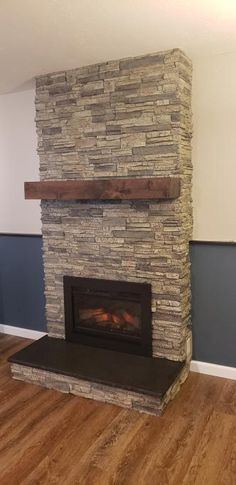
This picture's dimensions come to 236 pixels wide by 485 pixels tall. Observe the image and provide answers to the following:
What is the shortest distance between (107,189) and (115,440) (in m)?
1.62

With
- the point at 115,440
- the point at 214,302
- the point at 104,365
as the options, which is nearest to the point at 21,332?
the point at 104,365

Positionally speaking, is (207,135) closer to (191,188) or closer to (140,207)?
(191,188)

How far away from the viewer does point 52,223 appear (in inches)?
126

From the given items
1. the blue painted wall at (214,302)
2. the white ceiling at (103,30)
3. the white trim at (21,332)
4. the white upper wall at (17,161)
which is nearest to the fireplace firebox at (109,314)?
the blue painted wall at (214,302)

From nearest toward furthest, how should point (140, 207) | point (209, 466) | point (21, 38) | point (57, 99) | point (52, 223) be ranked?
point (209, 466), point (21, 38), point (140, 207), point (57, 99), point (52, 223)

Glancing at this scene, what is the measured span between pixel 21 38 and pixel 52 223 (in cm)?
139

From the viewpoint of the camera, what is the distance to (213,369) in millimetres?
2969

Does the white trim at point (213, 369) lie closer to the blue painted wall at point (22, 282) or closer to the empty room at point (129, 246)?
the empty room at point (129, 246)

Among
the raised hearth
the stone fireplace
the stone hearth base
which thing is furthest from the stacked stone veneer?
the stone hearth base

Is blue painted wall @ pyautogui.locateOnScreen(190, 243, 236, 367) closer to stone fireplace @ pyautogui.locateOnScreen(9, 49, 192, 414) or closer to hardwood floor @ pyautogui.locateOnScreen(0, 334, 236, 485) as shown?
stone fireplace @ pyautogui.locateOnScreen(9, 49, 192, 414)

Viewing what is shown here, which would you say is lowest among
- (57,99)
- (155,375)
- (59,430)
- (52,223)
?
(59,430)

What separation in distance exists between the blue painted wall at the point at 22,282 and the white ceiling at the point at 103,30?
5.27 feet

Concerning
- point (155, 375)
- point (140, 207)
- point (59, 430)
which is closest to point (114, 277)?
point (140, 207)

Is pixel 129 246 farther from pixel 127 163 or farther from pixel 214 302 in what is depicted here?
pixel 214 302
